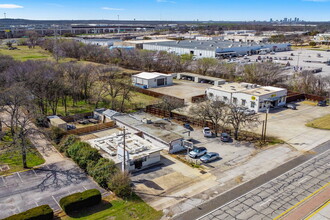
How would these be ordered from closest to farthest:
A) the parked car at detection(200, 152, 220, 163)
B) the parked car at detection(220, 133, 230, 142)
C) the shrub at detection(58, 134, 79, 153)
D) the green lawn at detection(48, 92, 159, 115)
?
the parked car at detection(200, 152, 220, 163), the shrub at detection(58, 134, 79, 153), the parked car at detection(220, 133, 230, 142), the green lawn at detection(48, 92, 159, 115)

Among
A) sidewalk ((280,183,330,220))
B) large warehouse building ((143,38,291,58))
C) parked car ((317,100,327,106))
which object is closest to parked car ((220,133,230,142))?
sidewalk ((280,183,330,220))

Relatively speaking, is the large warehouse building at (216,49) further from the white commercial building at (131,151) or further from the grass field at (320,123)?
the white commercial building at (131,151)

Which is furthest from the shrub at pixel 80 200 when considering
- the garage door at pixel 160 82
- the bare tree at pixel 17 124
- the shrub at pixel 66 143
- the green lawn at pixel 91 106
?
the garage door at pixel 160 82

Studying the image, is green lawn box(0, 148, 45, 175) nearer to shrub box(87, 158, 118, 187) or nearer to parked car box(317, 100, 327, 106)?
shrub box(87, 158, 118, 187)

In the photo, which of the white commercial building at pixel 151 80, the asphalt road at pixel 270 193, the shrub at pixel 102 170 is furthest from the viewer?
the white commercial building at pixel 151 80

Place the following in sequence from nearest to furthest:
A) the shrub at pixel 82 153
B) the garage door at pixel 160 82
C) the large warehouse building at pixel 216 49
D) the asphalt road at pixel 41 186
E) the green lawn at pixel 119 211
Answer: the green lawn at pixel 119 211
the asphalt road at pixel 41 186
the shrub at pixel 82 153
the garage door at pixel 160 82
the large warehouse building at pixel 216 49
